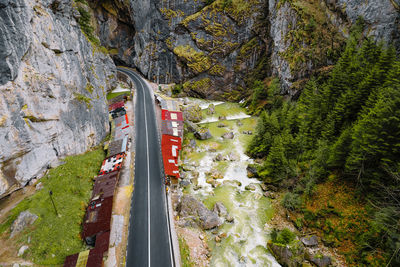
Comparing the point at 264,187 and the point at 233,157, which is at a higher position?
the point at 233,157

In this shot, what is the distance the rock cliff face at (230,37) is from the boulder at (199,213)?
138 ft

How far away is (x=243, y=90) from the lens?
72.0 m

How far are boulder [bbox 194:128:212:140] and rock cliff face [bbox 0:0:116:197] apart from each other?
2396 centimetres

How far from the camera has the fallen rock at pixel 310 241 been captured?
79.4ft

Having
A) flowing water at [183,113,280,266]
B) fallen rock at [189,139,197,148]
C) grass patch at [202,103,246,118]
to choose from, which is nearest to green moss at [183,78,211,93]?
grass patch at [202,103,246,118]

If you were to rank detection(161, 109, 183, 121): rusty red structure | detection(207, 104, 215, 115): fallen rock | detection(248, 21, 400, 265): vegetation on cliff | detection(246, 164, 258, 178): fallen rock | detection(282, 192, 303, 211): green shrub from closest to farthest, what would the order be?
detection(248, 21, 400, 265): vegetation on cliff < detection(282, 192, 303, 211): green shrub < detection(246, 164, 258, 178): fallen rock < detection(161, 109, 183, 121): rusty red structure < detection(207, 104, 215, 115): fallen rock

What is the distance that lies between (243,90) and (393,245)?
2388 inches

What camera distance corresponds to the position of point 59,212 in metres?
24.9

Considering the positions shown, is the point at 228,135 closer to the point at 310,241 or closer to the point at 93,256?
the point at 310,241

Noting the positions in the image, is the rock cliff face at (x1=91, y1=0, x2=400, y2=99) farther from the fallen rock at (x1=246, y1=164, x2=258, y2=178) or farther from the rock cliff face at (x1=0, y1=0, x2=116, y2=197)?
the rock cliff face at (x1=0, y1=0, x2=116, y2=197)

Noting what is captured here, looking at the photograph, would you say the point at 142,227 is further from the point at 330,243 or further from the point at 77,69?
the point at 77,69

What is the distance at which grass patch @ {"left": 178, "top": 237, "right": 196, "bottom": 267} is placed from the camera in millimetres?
22984

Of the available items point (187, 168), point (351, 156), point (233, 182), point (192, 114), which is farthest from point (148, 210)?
point (192, 114)

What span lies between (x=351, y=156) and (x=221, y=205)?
63.7 ft
